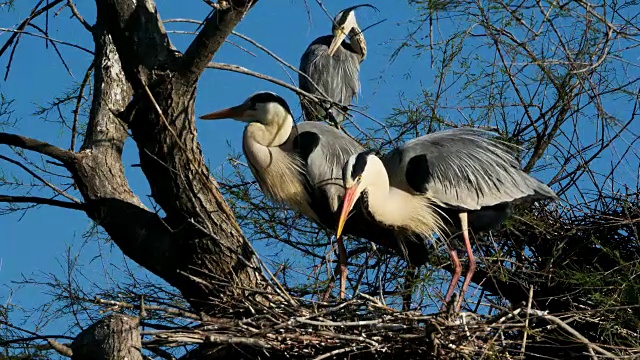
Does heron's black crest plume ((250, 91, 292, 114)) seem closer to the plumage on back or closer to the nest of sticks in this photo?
the plumage on back

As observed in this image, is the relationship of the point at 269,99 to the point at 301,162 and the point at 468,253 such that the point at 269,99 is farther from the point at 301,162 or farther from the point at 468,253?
the point at 468,253

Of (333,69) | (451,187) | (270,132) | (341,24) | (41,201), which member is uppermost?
(341,24)

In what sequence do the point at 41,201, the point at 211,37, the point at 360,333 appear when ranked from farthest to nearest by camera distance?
1. the point at 41,201
2. the point at 360,333
3. the point at 211,37

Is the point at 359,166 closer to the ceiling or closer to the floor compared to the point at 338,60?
closer to the floor

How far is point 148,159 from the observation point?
151 inches

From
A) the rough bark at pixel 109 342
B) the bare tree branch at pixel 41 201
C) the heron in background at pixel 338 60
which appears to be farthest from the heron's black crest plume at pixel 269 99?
the rough bark at pixel 109 342

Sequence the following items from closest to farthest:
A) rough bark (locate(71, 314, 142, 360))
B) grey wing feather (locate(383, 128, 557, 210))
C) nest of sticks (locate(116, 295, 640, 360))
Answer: rough bark (locate(71, 314, 142, 360)) < nest of sticks (locate(116, 295, 640, 360)) < grey wing feather (locate(383, 128, 557, 210))

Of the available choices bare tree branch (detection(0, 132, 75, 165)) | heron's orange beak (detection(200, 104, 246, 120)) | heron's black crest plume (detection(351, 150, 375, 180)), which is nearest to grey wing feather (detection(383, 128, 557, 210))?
heron's black crest plume (detection(351, 150, 375, 180))

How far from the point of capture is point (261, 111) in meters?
5.20

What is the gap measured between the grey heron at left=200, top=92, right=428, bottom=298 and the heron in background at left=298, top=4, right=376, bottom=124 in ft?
6.86

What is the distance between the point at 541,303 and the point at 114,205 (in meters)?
2.13

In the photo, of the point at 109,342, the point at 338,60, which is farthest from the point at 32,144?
the point at 338,60

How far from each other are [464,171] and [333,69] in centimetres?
268

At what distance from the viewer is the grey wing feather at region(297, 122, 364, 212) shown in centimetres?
505
